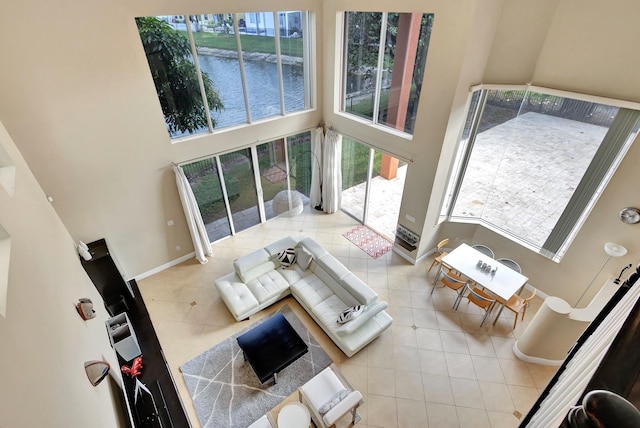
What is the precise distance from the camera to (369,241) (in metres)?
7.65

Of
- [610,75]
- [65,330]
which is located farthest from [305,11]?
[65,330]

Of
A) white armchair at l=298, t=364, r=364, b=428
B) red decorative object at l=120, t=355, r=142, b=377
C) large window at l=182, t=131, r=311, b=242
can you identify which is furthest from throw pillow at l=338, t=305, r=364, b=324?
large window at l=182, t=131, r=311, b=242

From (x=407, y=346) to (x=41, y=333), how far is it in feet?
15.9

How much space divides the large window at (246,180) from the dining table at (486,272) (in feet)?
14.2

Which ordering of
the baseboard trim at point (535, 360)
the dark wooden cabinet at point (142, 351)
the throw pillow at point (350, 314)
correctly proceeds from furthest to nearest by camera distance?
the throw pillow at point (350, 314), the baseboard trim at point (535, 360), the dark wooden cabinet at point (142, 351)

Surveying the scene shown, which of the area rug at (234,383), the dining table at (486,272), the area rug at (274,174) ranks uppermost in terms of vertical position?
the area rug at (274,174)

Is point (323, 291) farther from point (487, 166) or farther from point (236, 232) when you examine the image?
point (487, 166)

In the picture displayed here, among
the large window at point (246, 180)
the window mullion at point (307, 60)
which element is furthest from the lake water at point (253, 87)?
the large window at point (246, 180)

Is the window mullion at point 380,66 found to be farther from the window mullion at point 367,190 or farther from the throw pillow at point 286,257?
the throw pillow at point 286,257

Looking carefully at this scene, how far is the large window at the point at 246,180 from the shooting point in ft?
22.3

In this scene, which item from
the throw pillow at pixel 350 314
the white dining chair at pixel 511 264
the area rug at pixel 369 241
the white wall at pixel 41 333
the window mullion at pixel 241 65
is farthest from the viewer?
the area rug at pixel 369 241

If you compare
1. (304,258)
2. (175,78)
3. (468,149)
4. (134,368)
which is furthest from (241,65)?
(134,368)

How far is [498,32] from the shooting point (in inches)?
193

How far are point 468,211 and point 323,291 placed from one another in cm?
355
